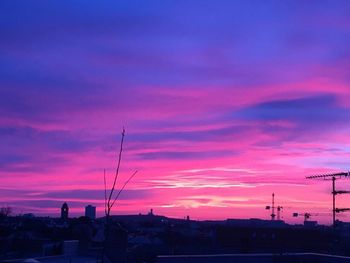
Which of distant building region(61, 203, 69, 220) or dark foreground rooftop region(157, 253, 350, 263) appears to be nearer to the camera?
dark foreground rooftop region(157, 253, 350, 263)

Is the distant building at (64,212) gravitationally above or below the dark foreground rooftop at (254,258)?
above

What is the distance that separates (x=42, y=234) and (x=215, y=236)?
1514 cm

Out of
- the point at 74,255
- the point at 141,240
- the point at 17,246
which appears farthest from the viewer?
the point at 141,240

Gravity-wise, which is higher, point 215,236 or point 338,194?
point 338,194

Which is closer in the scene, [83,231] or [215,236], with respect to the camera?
[83,231]

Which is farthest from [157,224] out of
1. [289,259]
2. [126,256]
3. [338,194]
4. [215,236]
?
[289,259]

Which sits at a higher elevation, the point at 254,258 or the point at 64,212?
the point at 64,212

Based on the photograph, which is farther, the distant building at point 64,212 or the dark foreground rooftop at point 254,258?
the distant building at point 64,212

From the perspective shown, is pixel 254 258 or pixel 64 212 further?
pixel 64 212

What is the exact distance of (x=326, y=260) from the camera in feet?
38.0

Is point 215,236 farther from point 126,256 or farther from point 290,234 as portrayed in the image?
point 126,256

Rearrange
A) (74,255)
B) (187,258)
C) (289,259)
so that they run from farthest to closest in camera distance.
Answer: (74,255), (289,259), (187,258)

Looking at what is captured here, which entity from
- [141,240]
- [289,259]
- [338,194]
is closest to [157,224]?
[338,194]

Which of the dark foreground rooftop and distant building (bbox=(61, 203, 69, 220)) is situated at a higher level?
distant building (bbox=(61, 203, 69, 220))
